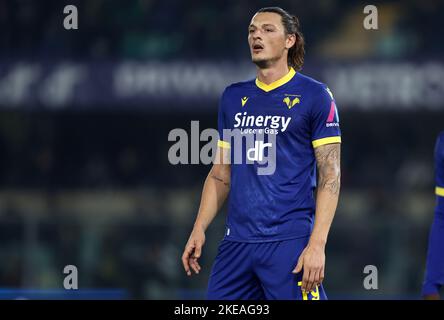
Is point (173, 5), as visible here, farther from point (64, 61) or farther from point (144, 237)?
point (144, 237)

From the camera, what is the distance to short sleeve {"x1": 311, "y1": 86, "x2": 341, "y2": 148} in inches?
205

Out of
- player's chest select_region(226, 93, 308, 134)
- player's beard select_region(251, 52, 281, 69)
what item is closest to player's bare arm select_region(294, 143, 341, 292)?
player's chest select_region(226, 93, 308, 134)

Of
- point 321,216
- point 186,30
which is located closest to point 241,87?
point 321,216

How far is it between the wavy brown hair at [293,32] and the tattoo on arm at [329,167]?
0.62 metres

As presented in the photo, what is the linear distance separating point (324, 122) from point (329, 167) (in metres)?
0.24

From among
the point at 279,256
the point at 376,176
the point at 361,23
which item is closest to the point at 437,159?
the point at 279,256

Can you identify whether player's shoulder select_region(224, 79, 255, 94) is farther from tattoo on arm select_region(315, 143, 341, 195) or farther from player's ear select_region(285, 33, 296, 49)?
tattoo on arm select_region(315, 143, 341, 195)

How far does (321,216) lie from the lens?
504 cm

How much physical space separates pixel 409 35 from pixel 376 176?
2.29 m

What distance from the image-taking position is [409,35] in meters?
15.9

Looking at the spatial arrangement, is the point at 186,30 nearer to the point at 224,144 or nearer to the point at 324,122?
the point at 224,144

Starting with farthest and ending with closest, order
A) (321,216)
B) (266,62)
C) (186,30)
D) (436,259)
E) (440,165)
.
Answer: (186,30)
(440,165)
(436,259)
(266,62)
(321,216)

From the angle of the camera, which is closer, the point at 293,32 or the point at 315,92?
the point at 315,92
